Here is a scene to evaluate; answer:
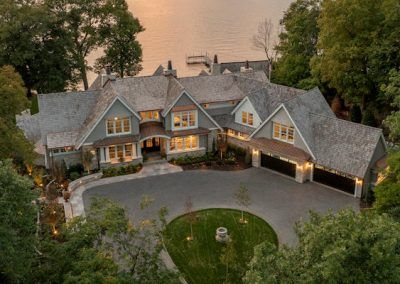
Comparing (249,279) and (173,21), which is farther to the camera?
(173,21)

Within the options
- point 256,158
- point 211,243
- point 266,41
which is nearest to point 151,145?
point 256,158

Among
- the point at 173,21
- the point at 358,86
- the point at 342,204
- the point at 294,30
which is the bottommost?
the point at 342,204

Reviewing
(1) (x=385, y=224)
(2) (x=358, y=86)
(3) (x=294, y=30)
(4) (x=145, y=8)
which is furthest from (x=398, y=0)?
(4) (x=145, y=8)

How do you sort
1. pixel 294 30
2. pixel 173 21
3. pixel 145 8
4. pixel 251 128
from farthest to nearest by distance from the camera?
pixel 145 8 < pixel 173 21 < pixel 294 30 < pixel 251 128

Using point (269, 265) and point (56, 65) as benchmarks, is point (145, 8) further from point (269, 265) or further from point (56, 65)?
point (269, 265)

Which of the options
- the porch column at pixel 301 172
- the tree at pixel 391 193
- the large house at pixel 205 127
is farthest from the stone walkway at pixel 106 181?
the tree at pixel 391 193

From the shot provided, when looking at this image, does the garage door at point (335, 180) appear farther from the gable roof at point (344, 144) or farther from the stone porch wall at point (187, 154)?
the stone porch wall at point (187, 154)
